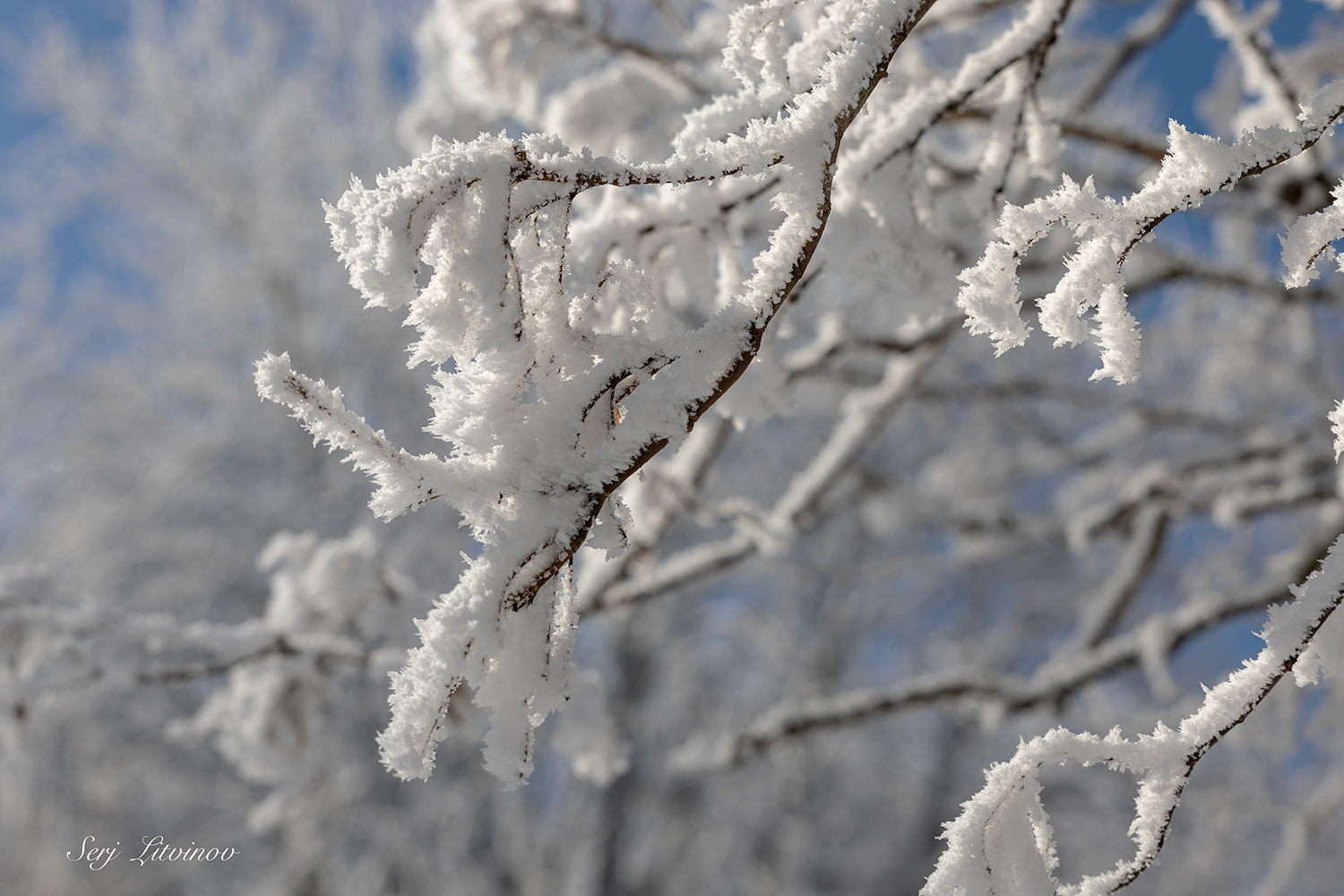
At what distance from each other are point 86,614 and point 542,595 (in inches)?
48.0

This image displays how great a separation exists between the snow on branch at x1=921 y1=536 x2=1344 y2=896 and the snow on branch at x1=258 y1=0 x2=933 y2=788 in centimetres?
32

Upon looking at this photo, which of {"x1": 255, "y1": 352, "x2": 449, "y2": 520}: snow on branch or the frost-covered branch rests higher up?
the frost-covered branch

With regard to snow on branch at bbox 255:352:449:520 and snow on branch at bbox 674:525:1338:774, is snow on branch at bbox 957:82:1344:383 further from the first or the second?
snow on branch at bbox 674:525:1338:774

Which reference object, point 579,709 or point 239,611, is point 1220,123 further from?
point 239,611

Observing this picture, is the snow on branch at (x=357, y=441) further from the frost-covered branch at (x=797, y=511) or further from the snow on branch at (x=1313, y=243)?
the frost-covered branch at (x=797, y=511)

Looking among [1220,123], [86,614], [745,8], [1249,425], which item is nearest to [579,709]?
[86,614]

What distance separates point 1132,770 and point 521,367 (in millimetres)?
537

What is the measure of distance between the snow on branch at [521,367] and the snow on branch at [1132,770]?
32 centimetres

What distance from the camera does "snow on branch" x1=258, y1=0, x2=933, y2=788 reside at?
511 millimetres
